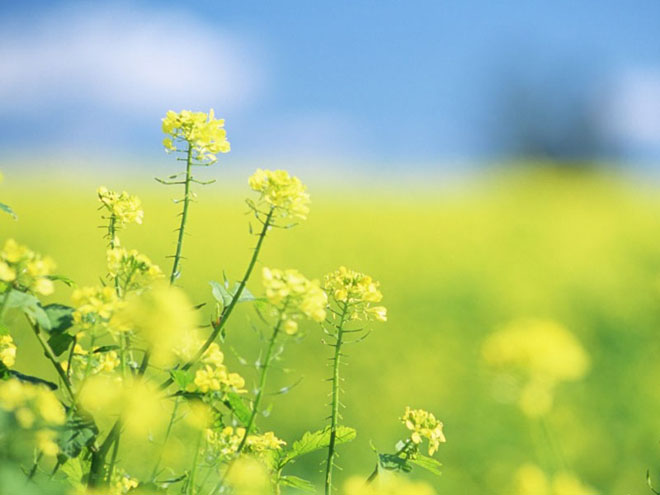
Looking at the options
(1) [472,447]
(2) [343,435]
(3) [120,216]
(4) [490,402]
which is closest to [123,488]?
(2) [343,435]

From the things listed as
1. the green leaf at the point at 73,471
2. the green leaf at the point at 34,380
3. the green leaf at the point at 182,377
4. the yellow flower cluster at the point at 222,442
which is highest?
the green leaf at the point at 182,377

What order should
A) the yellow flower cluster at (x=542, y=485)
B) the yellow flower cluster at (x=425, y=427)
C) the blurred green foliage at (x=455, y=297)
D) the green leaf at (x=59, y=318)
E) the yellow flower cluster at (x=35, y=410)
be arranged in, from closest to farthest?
1. the yellow flower cluster at (x=35, y=410)
2. the green leaf at (x=59, y=318)
3. the yellow flower cluster at (x=542, y=485)
4. the yellow flower cluster at (x=425, y=427)
5. the blurred green foliage at (x=455, y=297)

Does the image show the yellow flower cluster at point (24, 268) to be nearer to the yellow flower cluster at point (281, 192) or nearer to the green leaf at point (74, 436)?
the green leaf at point (74, 436)

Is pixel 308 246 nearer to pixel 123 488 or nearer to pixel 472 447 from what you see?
pixel 472 447

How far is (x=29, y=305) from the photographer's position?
107 cm

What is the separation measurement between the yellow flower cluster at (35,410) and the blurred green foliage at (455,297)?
66.4 inches

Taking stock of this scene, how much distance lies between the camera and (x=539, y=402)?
1.19 metres

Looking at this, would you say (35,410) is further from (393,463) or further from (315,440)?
(393,463)

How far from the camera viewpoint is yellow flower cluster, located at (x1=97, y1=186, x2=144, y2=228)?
1473mm

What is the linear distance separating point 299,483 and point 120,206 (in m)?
0.64

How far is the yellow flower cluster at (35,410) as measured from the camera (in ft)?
3.32

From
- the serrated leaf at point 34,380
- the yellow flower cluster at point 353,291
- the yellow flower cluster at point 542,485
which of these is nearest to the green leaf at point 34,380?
the serrated leaf at point 34,380

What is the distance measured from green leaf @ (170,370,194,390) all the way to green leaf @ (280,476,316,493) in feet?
0.91

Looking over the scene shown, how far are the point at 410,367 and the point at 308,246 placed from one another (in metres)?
2.77
